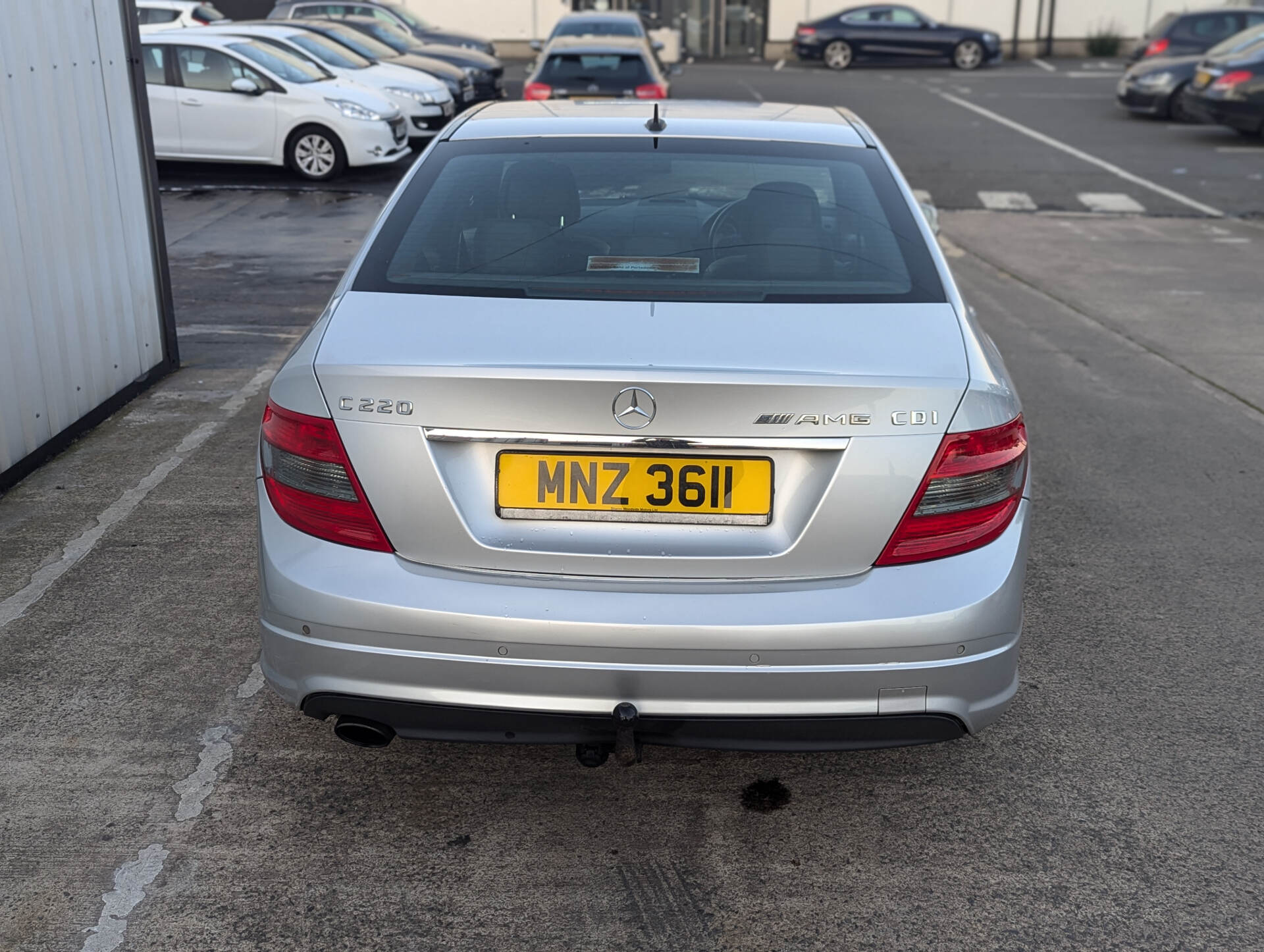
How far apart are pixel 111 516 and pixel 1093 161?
50.2 ft

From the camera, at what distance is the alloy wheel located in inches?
576

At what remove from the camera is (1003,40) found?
3950 cm

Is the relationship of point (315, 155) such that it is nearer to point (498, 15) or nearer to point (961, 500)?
point (961, 500)

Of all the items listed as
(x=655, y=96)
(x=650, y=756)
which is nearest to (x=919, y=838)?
(x=650, y=756)

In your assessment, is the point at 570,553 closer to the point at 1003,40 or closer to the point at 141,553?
the point at 141,553

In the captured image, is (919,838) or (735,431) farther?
(919,838)

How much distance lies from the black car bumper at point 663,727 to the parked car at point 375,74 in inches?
552

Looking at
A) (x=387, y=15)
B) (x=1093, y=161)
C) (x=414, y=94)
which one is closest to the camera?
(x=414, y=94)

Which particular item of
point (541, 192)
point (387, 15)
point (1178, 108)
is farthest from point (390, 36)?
point (541, 192)

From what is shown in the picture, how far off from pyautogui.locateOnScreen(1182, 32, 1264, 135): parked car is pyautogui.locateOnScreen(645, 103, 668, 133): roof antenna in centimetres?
1764

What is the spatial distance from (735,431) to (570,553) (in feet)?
1.38

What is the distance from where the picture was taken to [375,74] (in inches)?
669

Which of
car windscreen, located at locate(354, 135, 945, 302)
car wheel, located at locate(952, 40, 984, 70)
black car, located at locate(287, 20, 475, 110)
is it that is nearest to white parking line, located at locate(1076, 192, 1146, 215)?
black car, located at locate(287, 20, 475, 110)

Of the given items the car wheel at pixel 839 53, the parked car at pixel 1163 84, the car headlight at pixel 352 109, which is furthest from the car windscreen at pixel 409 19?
the parked car at pixel 1163 84
